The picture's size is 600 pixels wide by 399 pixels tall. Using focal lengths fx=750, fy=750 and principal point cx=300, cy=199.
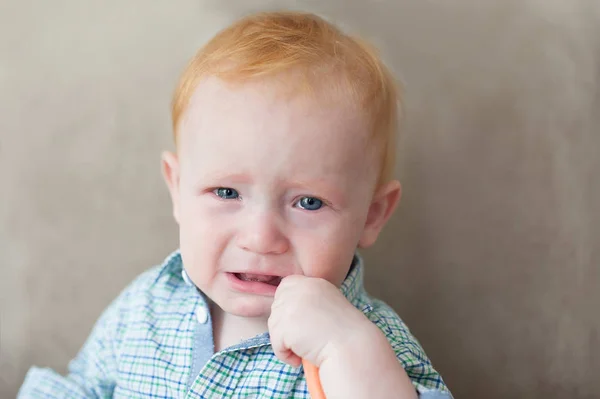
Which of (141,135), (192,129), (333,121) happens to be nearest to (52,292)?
(141,135)

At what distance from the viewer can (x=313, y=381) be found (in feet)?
2.67

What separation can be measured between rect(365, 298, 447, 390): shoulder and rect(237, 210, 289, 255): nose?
191mm

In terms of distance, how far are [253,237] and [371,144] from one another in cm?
19

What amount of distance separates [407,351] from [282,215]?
23 centimetres

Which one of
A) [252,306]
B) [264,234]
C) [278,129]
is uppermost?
[278,129]

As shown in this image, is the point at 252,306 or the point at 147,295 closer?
the point at 252,306

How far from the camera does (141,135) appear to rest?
1.18 meters

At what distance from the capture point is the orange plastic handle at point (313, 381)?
80 centimetres

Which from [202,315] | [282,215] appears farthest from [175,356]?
[282,215]

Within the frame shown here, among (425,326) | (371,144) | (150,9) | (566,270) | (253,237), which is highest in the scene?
(150,9)

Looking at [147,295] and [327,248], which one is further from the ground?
[327,248]

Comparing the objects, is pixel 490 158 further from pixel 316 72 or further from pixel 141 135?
pixel 141 135

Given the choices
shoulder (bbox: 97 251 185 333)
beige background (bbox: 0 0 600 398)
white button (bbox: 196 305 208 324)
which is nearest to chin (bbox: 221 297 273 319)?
white button (bbox: 196 305 208 324)

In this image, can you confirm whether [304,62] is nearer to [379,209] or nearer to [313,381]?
[379,209]
